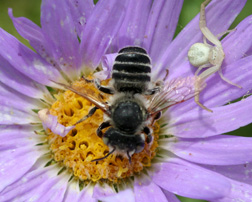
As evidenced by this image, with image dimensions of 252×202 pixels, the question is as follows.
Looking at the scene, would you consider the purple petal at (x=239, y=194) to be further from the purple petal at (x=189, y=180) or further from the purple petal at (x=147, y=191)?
the purple petal at (x=147, y=191)

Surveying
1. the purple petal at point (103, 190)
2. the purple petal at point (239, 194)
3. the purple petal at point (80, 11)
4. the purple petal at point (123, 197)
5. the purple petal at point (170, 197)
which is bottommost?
the purple petal at point (239, 194)

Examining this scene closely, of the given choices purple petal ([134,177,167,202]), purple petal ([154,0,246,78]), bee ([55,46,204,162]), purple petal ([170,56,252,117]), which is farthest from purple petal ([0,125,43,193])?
purple petal ([170,56,252,117])

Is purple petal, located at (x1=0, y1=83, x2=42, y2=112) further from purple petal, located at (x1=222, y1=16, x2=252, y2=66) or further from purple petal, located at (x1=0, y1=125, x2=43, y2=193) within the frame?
purple petal, located at (x1=222, y1=16, x2=252, y2=66)

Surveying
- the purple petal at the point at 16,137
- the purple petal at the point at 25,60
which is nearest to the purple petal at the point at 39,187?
the purple petal at the point at 16,137

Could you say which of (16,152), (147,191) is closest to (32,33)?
(16,152)

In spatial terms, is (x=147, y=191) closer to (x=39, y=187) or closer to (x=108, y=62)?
(x=39, y=187)

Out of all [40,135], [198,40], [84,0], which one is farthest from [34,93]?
[198,40]
